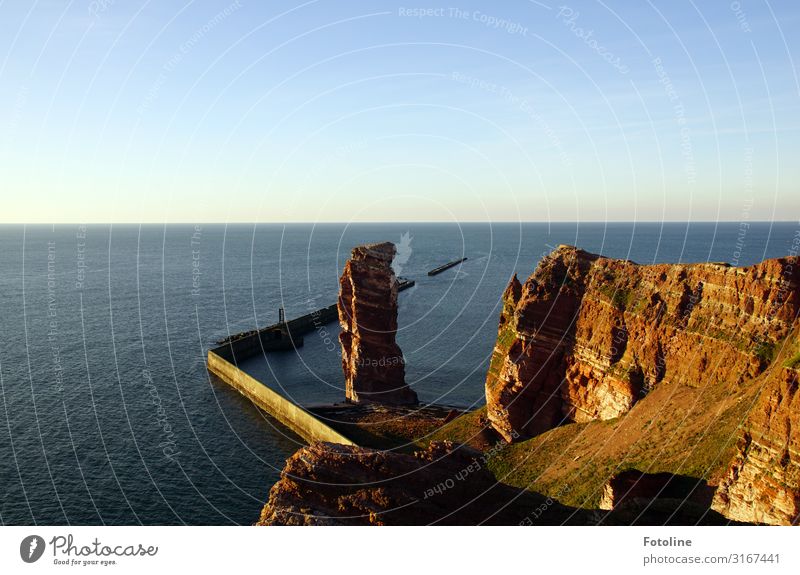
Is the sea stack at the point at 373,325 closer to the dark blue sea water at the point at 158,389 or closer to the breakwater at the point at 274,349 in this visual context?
the dark blue sea water at the point at 158,389

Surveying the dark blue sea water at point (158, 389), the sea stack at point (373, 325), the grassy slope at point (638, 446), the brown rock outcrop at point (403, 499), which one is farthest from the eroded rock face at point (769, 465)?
the sea stack at point (373, 325)

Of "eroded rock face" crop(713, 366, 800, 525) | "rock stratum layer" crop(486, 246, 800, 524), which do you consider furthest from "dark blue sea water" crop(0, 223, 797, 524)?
"eroded rock face" crop(713, 366, 800, 525)

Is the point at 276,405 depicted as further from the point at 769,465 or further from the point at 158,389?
the point at 769,465

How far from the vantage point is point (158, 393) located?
237 ft

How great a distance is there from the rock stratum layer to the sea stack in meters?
17.7

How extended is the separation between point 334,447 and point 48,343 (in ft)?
252

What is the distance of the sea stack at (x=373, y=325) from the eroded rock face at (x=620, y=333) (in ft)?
58.2

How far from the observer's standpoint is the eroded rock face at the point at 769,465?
26969 millimetres

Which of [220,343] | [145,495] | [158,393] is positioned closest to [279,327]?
[220,343]
